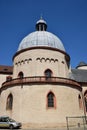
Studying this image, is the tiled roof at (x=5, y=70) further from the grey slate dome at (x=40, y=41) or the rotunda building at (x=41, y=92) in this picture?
the rotunda building at (x=41, y=92)

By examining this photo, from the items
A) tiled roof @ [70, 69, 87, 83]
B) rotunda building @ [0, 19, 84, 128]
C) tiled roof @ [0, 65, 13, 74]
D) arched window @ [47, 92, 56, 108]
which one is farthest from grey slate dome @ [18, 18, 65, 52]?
tiled roof @ [0, 65, 13, 74]

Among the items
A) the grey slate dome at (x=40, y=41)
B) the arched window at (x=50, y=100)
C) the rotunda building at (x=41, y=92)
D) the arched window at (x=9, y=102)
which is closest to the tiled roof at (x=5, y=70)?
the grey slate dome at (x=40, y=41)

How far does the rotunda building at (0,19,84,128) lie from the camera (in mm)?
21781

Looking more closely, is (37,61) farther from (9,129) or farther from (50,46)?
(9,129)

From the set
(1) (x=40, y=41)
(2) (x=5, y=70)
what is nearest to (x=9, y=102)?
(1) (x=40, y=41)

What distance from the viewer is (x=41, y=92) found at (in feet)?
74.6

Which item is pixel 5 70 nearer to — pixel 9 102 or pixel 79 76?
pixel 9 102

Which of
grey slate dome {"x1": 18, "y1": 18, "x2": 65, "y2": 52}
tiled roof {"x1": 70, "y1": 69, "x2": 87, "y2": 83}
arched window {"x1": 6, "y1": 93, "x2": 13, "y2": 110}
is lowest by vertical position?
arched window {"x1": 6, "y1": 93, "x2": 13, "y2": 110}

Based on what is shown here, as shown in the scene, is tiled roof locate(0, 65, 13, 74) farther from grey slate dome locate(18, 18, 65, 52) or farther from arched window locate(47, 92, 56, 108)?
arched window locate(47, 92, 56, 108)

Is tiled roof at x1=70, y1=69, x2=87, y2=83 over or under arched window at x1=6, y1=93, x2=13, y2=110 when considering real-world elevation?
over

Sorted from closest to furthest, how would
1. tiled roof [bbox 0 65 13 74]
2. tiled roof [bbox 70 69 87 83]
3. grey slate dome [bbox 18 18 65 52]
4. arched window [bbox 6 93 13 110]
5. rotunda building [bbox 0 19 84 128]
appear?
rotunda building [bbox 0 19 84 128]
arched window [bbox 6 93 13 110]
grey slate dome [bbox 18 18 65 52]
tiled roof [bbox 70 69 87 83]
tiled roof [bbox 0 65 13 74]

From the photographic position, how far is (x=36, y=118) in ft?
70.4

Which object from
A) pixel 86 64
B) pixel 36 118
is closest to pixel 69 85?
pixel 36 118

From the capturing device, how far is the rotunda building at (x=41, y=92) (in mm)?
21781
